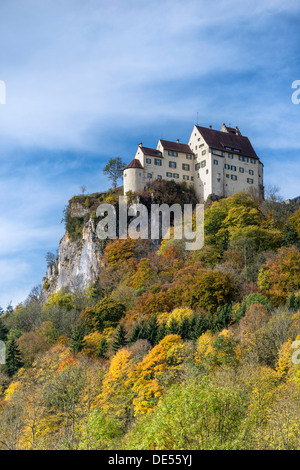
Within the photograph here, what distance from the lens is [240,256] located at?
229 feet

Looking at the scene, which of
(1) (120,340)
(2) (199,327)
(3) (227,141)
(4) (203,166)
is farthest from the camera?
(3) (227,141)

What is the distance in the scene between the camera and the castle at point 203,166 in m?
90.4

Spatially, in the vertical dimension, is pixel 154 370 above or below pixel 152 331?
below

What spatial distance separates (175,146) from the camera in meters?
95.5

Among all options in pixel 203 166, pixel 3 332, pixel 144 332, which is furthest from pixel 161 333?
pixel 203 166

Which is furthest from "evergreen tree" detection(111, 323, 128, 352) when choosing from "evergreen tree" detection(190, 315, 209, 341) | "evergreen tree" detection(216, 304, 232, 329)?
"evergreen tree" detection(216, 304, 232, 329)

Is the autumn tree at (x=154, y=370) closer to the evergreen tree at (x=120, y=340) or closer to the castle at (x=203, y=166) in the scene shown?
the evergreen tree at (x=120, y=340)

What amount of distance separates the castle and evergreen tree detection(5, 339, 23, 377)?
33438 mm

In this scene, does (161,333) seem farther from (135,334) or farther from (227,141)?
(227,141)

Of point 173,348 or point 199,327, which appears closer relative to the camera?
point 173,348

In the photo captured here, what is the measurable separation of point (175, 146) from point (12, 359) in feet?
147
